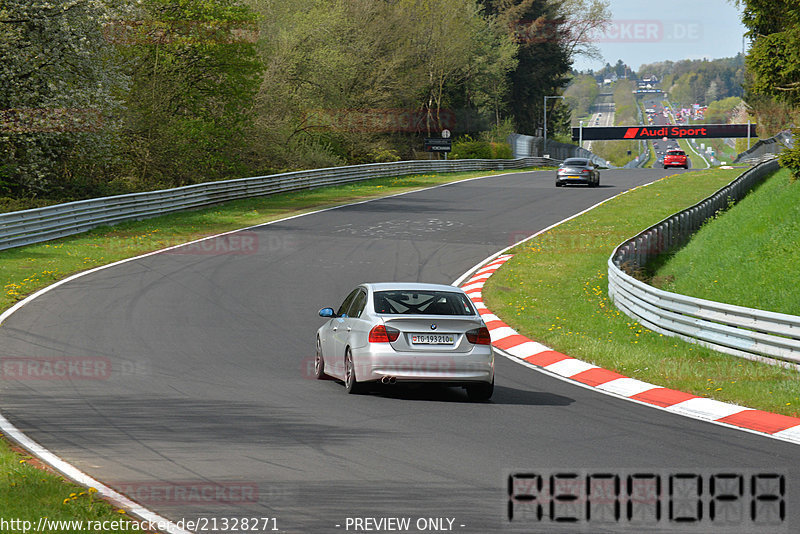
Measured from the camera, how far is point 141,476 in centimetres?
789

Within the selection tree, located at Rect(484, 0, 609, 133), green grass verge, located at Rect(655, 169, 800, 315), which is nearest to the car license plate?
green grass verge, located at Rect(655, 169, 800, 315)

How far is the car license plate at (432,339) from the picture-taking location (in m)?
11.5

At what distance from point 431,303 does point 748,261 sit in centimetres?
1448

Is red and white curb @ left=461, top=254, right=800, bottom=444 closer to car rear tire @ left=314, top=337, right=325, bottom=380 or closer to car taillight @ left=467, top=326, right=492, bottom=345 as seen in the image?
car taillight @ left=467, top=326, right=492, bottom=345

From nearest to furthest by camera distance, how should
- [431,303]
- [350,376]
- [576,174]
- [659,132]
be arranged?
1. [350,376]
2. [431,303]
3. [576,174]
4. [659,132]

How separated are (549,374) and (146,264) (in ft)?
45.1

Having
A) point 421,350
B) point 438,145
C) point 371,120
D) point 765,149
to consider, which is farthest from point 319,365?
point 765,149

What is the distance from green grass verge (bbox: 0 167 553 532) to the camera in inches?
265

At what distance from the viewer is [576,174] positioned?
161 feet

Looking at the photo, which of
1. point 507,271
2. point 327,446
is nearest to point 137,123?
point 507,271

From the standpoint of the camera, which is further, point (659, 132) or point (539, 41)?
point (659, 132)

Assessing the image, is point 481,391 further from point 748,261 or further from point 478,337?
point 748,261

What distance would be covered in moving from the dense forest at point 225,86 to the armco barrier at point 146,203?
9.32 feet

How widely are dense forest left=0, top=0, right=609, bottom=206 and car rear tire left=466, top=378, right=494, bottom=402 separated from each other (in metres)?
24.0
